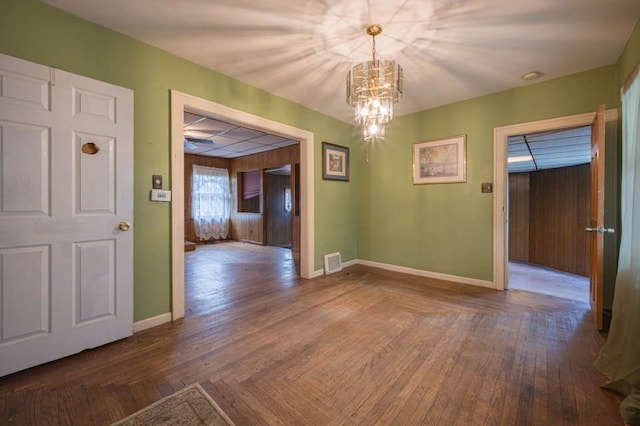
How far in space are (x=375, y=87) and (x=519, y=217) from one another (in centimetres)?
700

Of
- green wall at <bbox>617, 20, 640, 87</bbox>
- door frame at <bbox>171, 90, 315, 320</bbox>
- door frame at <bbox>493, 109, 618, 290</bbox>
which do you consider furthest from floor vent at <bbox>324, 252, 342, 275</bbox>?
green wall at <bbox>617, 20, 640, 87</bbox>

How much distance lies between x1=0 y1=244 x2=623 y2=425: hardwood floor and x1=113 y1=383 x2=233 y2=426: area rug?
0.06 meters

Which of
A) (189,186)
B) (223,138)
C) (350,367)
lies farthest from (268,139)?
(350,367)

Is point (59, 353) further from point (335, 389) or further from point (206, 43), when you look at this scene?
point (206, 43)

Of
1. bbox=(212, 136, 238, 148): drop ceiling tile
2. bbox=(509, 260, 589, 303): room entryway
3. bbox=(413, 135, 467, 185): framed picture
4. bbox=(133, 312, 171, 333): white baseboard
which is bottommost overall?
bbox=(509, 260, 589, 303): room entryway

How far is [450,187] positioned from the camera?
3.92m

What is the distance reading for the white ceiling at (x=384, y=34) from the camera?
1.97m

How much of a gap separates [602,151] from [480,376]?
7.36ft

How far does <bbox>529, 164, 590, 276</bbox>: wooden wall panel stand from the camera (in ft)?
19.2

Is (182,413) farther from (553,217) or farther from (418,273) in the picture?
(553,217)

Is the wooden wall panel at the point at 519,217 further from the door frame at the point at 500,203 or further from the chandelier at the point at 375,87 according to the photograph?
the chandelier at the point at 375,87

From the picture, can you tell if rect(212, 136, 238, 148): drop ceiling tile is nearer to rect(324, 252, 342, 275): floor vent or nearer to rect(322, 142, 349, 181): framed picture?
rect(322, 142, 349, 181): framed picture

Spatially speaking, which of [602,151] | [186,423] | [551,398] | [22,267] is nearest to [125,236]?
[22,267]

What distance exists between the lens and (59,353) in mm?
1913
